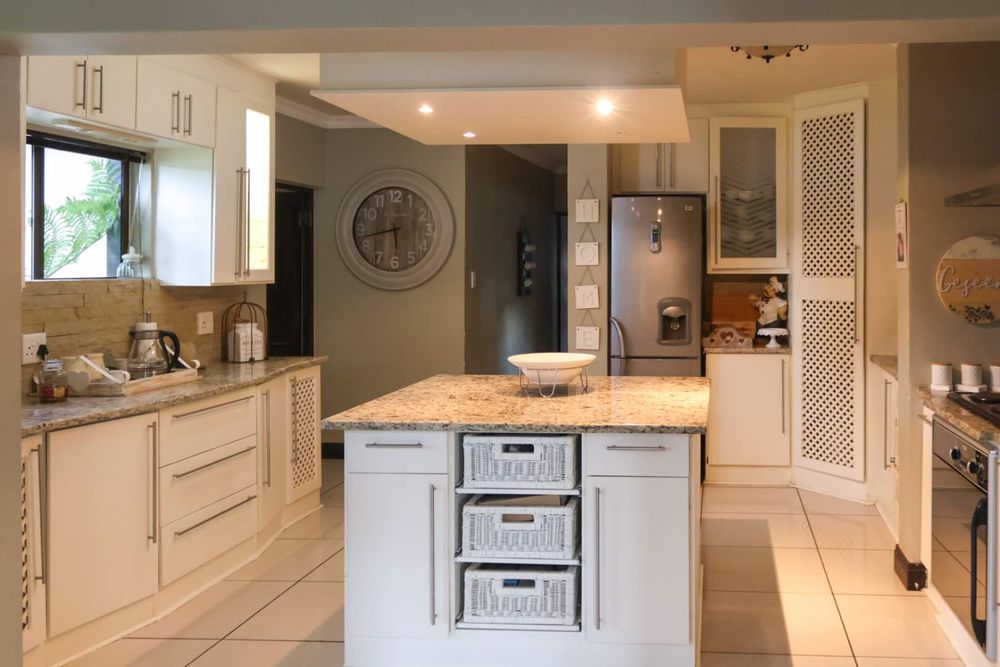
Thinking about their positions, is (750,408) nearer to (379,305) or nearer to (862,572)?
(862,572)

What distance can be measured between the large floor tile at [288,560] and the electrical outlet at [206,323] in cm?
118

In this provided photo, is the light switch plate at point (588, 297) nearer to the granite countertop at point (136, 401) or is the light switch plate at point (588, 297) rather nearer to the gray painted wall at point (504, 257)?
the gray painted wall at point (504, 257)

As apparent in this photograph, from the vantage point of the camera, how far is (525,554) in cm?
→ 328

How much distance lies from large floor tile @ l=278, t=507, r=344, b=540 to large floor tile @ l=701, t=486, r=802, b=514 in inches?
81.8

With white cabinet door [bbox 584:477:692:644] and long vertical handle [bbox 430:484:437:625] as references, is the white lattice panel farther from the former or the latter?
white cabinet door [bbox 584:477:692:644]

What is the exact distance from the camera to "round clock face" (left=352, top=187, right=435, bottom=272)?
22.6 feet

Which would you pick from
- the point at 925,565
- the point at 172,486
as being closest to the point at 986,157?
the point at 925,565

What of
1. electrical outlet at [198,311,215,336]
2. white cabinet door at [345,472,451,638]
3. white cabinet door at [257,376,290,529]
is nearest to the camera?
white cabinet door at [345,472,451,638]

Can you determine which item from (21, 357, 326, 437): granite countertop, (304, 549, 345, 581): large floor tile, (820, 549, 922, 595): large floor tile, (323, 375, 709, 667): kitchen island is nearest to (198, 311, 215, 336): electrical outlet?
(21, 357, 326, 437): granite countertop

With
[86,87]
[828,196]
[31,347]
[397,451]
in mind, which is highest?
[86,87]

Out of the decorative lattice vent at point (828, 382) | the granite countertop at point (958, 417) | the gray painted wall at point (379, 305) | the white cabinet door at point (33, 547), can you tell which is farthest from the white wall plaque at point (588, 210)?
the white cabinet door at point (33, 547)

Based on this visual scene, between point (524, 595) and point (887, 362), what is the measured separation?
3.04 meters

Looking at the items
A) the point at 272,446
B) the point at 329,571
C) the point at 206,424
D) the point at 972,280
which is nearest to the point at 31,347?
the point at 206,424

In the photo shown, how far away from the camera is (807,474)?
20.5ft
